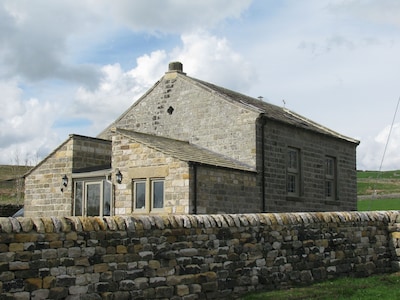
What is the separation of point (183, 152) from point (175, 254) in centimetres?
843

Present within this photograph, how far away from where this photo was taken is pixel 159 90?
949 inches

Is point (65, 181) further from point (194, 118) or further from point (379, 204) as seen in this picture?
point (379, 204)

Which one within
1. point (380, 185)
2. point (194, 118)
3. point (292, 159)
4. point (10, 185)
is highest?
point (194, 118)

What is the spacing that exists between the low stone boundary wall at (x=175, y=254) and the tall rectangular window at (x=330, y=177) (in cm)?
986

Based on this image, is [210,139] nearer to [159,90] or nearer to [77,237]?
[159,90]

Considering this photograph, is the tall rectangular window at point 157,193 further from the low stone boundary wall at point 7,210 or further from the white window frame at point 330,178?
the low stone boundary wall at point 7,210

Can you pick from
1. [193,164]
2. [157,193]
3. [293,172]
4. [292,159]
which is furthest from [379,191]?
[193,164]

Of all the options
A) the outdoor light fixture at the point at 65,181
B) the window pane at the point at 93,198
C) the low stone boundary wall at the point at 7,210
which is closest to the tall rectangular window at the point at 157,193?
the window pane at the point at 93,198

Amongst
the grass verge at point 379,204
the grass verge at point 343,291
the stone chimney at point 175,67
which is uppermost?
the stone chimney at point 175,67

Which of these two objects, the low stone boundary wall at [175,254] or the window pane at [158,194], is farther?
the window pane at [158,194]

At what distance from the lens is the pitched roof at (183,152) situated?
18.1m

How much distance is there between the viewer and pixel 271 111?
79.0 ft

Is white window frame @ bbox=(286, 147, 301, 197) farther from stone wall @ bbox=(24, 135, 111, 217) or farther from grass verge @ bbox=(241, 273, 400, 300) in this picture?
grass verge @ bbox=(241, 273, 400, 300)

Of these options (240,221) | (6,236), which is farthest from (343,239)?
(6,236)
